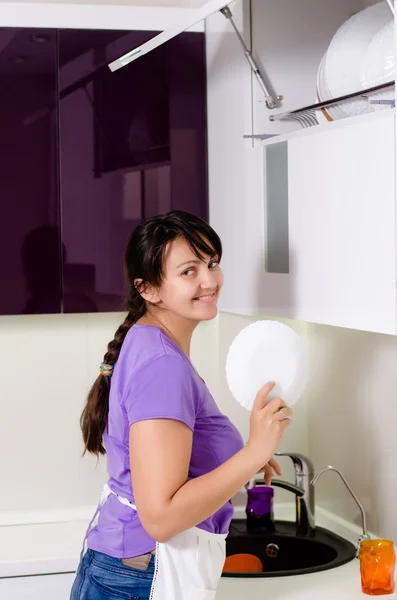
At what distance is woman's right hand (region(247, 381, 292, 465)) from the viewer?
1469 millimetres

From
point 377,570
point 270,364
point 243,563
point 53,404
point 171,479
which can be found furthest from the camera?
point 53,404

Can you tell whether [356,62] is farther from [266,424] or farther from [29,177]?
[29,177]

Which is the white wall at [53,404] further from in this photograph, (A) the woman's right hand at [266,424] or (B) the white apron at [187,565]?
(A) the woman's right hand at [266,424]

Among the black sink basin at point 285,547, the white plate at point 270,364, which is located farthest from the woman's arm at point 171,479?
the black sink basin at point 285,547

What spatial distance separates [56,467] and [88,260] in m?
0.65

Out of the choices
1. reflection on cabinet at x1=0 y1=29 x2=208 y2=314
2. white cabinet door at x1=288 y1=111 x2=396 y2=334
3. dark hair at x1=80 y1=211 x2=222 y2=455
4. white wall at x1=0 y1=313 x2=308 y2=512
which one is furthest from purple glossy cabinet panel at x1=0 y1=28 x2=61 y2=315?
white cabinet door at x1=288 y1=111 x2=396 y2=334

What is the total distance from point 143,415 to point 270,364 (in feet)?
0.82

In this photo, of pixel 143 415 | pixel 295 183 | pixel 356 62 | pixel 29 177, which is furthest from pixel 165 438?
pixel 29 177

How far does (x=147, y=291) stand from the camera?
167 cm

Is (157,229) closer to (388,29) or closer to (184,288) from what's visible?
(184,288)

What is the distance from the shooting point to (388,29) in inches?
63.2

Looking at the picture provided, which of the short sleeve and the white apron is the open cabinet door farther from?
the white apron

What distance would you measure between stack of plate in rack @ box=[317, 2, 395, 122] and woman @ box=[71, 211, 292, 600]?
1.22 ft

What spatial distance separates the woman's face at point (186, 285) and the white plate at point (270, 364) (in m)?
0.12
